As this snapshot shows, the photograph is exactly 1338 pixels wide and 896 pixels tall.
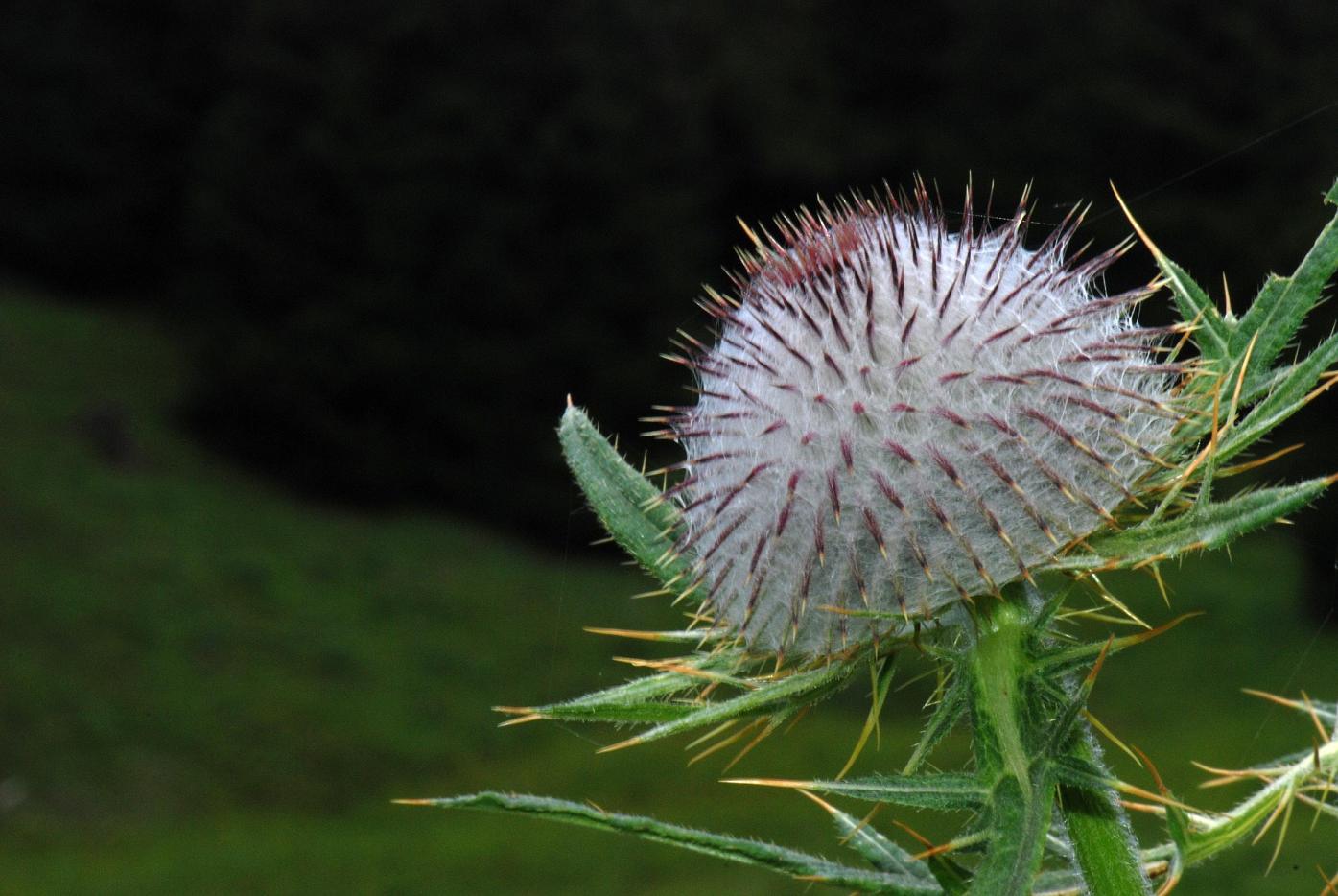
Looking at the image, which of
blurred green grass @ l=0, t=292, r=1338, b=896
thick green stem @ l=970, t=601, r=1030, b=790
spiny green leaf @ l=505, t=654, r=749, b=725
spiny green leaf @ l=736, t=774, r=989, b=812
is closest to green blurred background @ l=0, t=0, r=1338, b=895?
blurred green grass @ l=0, t=292, r=1338, b=896

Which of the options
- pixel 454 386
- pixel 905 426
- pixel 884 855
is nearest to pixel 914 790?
pixel 884 855

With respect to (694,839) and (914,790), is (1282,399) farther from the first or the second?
(694,839)

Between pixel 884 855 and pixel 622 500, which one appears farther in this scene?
pixel 622 500

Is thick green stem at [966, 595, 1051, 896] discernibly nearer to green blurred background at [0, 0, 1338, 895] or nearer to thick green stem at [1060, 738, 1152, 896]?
thick green stem at [1060, 738, 1152, 896]

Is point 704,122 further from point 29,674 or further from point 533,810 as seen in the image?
point 533,810

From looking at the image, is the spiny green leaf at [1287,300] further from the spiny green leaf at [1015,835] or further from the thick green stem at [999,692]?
the spiny green leaf at [1015,835]

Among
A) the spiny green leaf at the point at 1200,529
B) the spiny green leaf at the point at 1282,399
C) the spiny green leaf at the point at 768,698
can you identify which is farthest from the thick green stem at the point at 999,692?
the spiny green leaf at the point at 1282,399

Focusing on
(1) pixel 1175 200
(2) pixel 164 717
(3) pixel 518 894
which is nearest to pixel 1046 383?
(3) pixel 518 894
